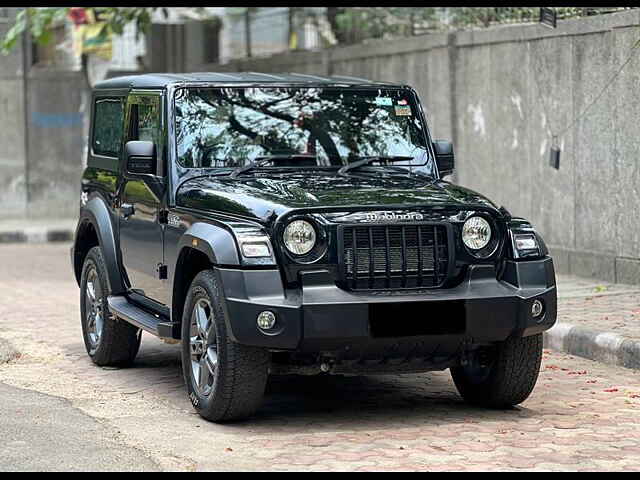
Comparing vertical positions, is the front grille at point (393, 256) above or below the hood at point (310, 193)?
below

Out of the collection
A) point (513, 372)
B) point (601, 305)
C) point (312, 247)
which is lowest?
point (601, 305)

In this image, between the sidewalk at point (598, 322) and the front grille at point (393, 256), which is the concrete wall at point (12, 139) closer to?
the sidewalk at point (598, 322)

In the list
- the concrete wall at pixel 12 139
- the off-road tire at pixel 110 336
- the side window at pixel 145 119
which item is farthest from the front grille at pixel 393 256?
the concrete wall at pixel 12 139

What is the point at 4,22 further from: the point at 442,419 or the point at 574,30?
the point at 442,419

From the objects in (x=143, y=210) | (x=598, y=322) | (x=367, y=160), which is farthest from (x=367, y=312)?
(x=598, y=322)

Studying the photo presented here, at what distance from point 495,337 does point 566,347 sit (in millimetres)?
2834

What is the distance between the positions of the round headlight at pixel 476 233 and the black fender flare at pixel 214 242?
48.3 inches

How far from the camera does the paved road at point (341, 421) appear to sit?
648 centimetres

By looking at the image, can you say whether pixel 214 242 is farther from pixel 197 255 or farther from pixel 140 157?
pixel 140 157

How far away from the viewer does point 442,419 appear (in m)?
7.50

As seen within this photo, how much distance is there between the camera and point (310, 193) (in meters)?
7.38

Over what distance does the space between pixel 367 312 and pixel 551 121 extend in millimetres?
6953

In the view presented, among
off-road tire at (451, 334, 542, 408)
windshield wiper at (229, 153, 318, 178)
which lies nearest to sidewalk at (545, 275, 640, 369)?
off-road tire at (451, 334, 542, 408)

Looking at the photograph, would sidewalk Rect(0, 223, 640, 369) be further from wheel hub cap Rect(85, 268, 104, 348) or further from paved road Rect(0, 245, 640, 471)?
wheel hub cap Rect(85, 268, 104, 348)
